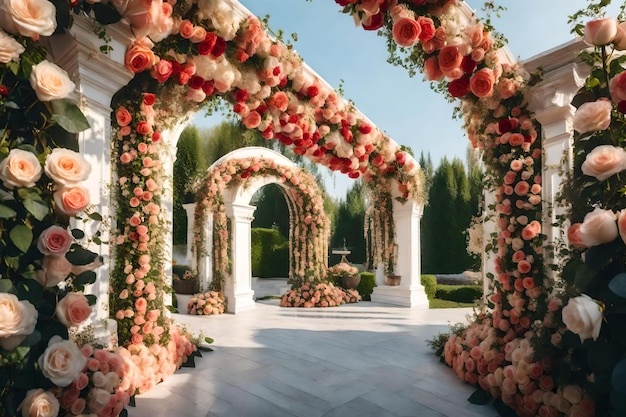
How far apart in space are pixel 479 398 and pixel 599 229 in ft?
7.59

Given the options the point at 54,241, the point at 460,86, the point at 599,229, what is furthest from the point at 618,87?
the point at 54,241

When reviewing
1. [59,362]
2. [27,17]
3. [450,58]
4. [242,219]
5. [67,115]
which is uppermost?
[450,58]

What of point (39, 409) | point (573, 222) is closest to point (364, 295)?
point (573, 222)

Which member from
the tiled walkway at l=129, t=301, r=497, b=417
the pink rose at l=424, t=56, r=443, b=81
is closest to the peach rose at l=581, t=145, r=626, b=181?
the pink rose at l=424, t=56, r=443, b=81

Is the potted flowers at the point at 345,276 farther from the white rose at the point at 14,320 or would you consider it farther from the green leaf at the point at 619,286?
the white rose at the point at 14,320

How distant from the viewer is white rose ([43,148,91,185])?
5.72 feet

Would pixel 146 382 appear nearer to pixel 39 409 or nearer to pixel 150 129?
pixel 39 409

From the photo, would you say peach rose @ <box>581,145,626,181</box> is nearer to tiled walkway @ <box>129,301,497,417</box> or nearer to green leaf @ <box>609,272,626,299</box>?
green leaf @ <box>609,272,626,299</box>

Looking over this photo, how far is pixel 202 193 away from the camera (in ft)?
28.9

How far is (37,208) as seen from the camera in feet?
5.63

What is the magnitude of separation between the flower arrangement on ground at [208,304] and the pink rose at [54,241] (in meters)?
6.83

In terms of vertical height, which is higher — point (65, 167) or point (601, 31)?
point (601, 31)

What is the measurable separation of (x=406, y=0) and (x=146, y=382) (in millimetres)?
3881

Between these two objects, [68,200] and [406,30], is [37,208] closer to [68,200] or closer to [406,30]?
[68,200]
